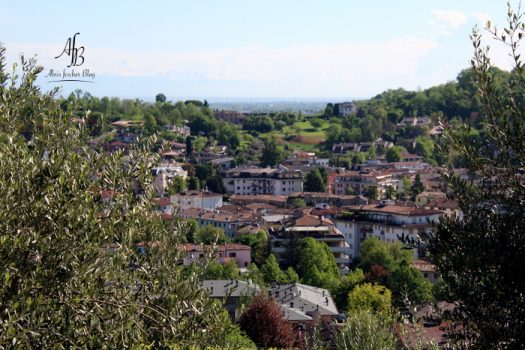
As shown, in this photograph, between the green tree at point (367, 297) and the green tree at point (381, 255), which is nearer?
the green tree at point (367, 297)

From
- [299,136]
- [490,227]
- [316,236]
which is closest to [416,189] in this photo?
[316,236]

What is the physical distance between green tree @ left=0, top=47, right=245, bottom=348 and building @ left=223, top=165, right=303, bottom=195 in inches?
2533

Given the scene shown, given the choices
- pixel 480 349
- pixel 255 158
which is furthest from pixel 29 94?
pixel 255 158

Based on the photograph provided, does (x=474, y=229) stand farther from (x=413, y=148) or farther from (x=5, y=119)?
(x=413, y=148)

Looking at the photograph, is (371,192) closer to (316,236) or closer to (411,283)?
(316,236)

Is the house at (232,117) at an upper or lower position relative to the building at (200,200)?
upper

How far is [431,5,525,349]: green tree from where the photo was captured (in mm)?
4949

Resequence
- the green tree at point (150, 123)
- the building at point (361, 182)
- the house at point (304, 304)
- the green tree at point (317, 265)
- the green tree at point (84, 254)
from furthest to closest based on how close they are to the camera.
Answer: the green tree at point (150, 123) < the building at point (361, 182) < the green tree at point (317, 265) < the house at point (304, 304) < the green tree at point (84, 254)

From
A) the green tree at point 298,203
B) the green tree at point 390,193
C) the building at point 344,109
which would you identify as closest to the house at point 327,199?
the green tree at point 298,203

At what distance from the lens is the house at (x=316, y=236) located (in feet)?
141

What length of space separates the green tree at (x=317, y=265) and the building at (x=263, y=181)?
28.8 metres

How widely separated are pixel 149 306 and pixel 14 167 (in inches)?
47.9

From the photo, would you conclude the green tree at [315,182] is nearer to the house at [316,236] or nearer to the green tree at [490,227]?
the house at [316,236]

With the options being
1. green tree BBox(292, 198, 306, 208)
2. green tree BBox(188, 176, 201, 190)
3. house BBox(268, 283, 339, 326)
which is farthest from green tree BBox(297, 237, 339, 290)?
green tree BBox(188, 176, 201, 190)
